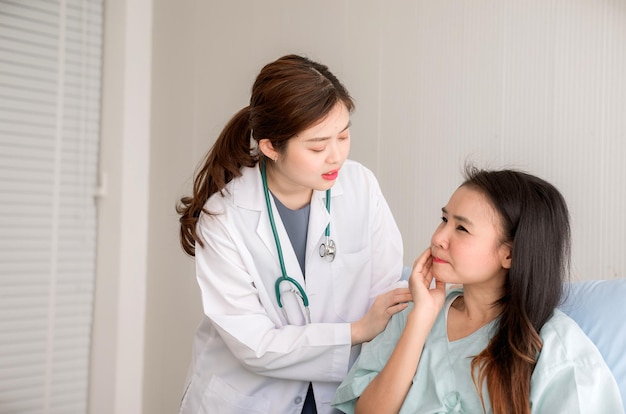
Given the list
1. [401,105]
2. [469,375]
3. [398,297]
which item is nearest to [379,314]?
[398,297]

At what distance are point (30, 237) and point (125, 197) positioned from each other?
0.43m

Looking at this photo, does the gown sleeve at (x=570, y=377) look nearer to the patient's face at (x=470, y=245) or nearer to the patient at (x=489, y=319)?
the patient at (x=489, y=319)

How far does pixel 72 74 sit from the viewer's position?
322cm

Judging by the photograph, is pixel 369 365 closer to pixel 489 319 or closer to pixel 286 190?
pixel 489 319

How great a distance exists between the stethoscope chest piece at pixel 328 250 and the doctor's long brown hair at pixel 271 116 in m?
0.28

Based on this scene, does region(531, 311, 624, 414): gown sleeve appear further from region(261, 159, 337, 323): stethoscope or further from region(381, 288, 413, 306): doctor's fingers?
region(261, 159, 337, 323): stethoscope

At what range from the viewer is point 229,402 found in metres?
1.84

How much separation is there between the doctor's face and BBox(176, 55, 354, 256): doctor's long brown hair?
0.06 ft

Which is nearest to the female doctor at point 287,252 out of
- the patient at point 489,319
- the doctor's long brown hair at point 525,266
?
the patient at point 489,319

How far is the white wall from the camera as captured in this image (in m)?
2.05

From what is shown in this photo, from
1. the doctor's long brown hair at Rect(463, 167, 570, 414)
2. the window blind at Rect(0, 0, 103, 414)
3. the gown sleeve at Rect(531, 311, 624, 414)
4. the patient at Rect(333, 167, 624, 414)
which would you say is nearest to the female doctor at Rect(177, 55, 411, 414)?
the patient at Rect(333, 167, 624, 414)

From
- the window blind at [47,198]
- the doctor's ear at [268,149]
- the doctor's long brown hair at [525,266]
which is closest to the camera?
the doctor's long brown hair at [525,266]

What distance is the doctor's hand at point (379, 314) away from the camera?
1684mm

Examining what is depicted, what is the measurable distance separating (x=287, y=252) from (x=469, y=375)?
0.58 m
